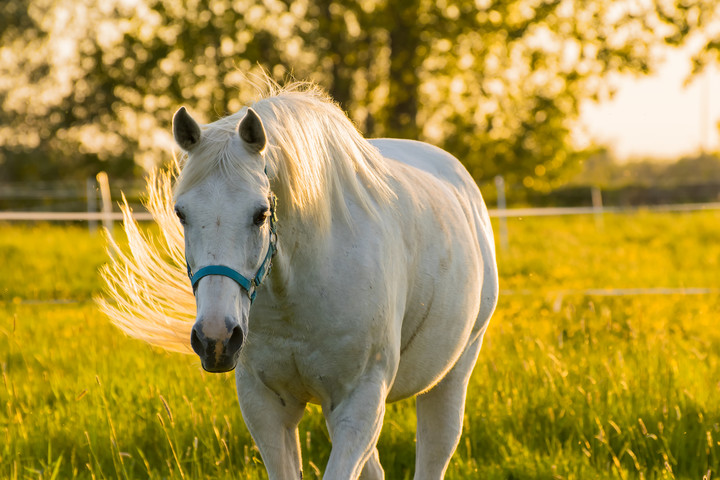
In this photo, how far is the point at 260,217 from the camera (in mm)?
2037

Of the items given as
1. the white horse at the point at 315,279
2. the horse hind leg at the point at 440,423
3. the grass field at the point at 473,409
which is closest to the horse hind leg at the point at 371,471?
the white horse at the point at 315,279

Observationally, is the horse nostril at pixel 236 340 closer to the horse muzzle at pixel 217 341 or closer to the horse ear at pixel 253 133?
the horse muzzle at pixel 217 341

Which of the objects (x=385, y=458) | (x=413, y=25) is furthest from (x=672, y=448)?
(x=413, y=25)

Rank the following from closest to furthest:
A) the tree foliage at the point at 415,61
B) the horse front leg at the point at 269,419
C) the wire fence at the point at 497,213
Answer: the horse front leg at the point at 269,419
the wire fence at the point at 497,213
the tree foliage at the point at 415,61

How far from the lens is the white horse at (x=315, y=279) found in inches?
79.0

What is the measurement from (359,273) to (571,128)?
47.9 ft

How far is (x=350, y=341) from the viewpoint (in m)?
2.37

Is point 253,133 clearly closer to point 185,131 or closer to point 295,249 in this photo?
point 185,131

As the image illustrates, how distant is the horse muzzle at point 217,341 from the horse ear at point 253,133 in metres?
0.48

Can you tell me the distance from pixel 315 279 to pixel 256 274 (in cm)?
32

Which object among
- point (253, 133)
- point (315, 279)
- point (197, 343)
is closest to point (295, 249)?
point (315, 279)

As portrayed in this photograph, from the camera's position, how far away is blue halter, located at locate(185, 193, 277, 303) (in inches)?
76.5

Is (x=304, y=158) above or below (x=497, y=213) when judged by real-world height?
above

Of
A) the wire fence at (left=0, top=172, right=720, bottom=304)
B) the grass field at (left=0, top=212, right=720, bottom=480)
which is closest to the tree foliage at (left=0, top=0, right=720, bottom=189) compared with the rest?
the wire fence at (left=0, top=172, right=720, bottom=304)
